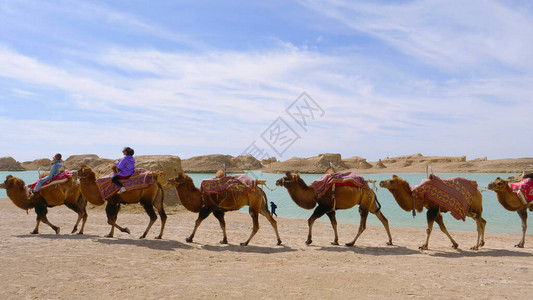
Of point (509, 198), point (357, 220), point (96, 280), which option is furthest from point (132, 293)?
point (357, 220)

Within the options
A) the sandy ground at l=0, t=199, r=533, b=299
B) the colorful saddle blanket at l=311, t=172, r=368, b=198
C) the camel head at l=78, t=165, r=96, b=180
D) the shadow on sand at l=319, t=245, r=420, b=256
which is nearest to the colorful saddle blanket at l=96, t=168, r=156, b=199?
the camel head at l=78, t=165, r=96, b=180

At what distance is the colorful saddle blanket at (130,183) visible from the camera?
407 inches

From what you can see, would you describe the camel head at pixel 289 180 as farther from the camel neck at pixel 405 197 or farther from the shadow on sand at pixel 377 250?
the camel neck at pixel 405 197

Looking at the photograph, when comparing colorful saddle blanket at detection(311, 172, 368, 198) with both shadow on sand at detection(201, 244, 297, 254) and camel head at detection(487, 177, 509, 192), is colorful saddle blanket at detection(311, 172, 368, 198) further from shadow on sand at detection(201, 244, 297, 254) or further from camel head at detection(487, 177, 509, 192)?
camel head at detection(487, 177, 509, 192)

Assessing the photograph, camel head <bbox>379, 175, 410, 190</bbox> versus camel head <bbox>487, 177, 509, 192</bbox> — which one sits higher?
camel head <bbox>487, 177, 509, 192</bbox>

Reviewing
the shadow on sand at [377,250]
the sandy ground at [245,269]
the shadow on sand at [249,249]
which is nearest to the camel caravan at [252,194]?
the shadow on sand at [249,249]

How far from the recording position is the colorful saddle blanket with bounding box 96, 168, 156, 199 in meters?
10.3

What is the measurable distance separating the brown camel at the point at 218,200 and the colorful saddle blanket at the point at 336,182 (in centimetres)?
157

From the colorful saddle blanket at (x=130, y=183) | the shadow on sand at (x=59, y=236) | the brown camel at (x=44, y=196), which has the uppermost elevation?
the colorful saddle blanket at (x=130, y=183)

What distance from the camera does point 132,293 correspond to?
5477mm

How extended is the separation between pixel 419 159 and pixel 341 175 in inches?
4605

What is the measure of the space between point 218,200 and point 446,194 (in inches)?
229

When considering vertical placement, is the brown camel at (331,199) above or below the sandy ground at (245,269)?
above

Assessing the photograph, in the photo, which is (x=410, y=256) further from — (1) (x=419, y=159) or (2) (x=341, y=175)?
(1) (x=419, y=159)
